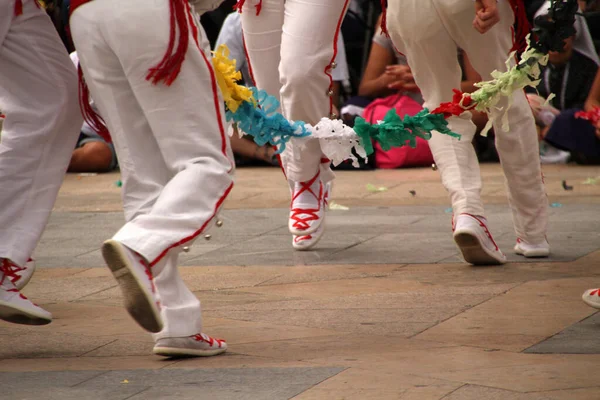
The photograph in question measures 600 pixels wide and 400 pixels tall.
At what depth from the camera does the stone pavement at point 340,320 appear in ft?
9.65

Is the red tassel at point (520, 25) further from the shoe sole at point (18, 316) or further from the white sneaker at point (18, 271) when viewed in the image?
the shoe sole at point (18, 316)

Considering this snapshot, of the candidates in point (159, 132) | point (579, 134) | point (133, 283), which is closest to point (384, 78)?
point (579, 134)

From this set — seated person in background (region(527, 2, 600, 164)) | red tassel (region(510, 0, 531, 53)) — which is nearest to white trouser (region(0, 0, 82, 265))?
red tassel (region(510, 0, 531, 53))

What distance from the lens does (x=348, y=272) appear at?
4.73 metres

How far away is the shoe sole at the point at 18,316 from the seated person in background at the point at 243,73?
5.64 metres

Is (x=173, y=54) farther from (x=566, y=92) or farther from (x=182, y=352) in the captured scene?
(x=566, y=92)

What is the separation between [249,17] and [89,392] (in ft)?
8.80

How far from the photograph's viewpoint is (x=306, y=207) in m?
5.32

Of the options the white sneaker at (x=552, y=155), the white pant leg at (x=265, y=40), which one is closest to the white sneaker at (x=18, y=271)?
the white pant leg at (x=265, y=40)

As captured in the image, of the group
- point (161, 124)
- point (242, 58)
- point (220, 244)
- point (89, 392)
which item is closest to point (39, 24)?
point (161, 124)

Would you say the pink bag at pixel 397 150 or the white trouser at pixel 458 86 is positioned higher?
the white trouser at pixel 458 86

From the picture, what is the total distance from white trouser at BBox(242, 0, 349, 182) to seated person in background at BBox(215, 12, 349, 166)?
372 cm

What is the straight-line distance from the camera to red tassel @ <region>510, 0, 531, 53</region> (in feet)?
15.2

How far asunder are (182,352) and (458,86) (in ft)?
7.01
